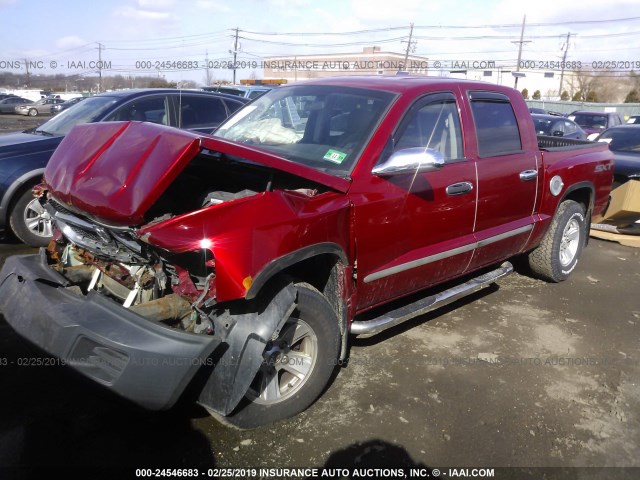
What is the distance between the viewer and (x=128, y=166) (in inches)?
103

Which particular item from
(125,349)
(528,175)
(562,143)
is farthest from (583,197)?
(125,349)

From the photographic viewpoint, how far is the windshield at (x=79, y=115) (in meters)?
6.33

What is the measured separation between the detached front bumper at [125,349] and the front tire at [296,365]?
0.47 meters

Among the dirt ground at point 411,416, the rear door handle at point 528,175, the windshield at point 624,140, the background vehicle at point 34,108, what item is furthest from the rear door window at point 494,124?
the background vehicle at point 34,108

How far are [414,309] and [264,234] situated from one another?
1522mm

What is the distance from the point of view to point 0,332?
3891 mm

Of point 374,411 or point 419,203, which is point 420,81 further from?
point 374,411

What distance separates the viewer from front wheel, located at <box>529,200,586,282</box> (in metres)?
5.25

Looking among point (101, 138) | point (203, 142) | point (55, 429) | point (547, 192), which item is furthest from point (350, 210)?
point (547, 192)

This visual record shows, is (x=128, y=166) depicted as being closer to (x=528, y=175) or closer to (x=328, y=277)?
(x=328, y=277)

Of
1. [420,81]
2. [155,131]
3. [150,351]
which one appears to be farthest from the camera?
[420,81]

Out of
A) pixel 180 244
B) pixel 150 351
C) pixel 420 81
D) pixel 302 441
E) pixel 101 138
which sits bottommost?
pixel 302 441

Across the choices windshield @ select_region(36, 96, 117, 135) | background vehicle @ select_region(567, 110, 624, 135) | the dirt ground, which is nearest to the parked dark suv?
windshield @ select_region(36, 96, 117, 135)

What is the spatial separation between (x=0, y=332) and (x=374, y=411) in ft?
9.19
